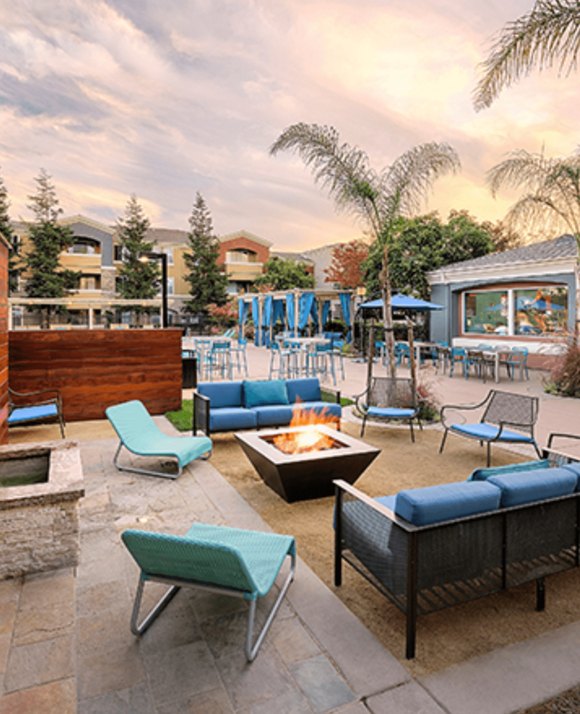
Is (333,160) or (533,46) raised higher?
(533,46)

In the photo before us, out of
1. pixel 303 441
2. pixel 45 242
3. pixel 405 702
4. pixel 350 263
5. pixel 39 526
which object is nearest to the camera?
pixel 405 702

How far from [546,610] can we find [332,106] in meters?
10.6

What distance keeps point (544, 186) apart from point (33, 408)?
1183 centimetres

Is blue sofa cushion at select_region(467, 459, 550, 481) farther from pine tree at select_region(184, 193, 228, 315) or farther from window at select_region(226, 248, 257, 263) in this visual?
window at select_region(226, 248, 257, 263)

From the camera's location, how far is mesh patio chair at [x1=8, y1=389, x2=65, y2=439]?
6203mm

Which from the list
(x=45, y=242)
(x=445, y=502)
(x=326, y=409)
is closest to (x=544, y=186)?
(x=326, y=409)

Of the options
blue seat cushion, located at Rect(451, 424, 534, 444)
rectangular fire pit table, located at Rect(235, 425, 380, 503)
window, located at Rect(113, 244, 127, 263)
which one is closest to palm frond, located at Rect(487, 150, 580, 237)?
blue seat cushion, located at Rect(451, 424, 534, 444)

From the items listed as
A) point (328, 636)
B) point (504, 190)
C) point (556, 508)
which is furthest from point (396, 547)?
point (504, 190)

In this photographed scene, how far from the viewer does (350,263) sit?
24.7m

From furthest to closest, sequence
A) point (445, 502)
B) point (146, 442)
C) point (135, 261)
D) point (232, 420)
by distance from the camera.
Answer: point (135, 261) → point (232, 420) → point (146, 442) → point (445, 502)

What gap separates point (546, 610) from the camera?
2730 mm

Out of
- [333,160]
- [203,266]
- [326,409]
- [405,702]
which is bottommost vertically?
[405,702]

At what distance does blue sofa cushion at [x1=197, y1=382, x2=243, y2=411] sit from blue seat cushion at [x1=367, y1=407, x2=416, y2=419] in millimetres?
1883

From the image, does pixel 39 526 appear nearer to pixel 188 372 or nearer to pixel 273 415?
pixel 273 415
